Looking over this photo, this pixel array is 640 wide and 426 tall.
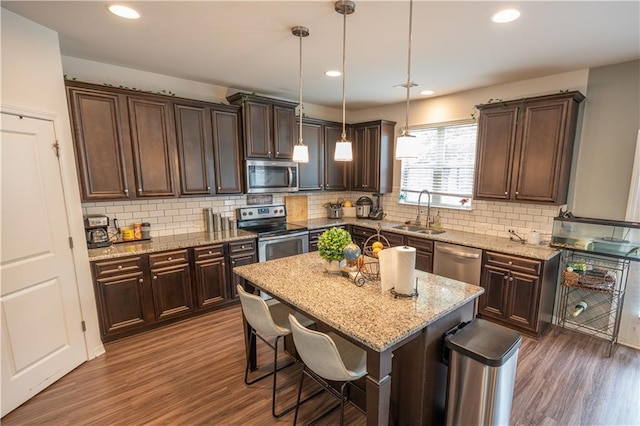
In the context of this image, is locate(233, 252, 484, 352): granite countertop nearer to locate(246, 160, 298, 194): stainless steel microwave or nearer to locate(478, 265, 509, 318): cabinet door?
locate(478, 265, 509, 318): cabinet door

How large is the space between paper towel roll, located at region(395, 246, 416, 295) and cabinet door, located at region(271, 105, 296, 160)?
266cm

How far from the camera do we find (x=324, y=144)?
4.74 metres

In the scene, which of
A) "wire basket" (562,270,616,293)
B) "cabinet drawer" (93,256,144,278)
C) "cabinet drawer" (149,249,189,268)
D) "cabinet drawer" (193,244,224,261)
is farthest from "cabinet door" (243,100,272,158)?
"wire basket" (562,270,616,293)

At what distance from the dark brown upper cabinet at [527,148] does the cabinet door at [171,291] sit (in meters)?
3.55

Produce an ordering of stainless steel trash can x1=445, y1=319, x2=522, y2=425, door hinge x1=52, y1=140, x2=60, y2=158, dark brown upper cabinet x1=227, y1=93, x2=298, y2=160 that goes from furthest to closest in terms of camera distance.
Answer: dark brown upper cabinet x1=227, y1=93, x2=298, y2=160
door hinge x1=52, y1=140, x2=60, y2=158
stainless steel trash can x1=445, y1=319, x2=522, y2=425

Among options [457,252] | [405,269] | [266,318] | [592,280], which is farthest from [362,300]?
[592,280]

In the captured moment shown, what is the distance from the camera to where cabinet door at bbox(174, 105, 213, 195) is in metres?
3.35

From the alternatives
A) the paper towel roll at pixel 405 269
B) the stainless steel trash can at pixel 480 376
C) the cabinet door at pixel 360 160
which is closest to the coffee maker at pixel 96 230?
the paper towel roll at pixel 405 269

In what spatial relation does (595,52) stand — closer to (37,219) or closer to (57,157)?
(57,157)

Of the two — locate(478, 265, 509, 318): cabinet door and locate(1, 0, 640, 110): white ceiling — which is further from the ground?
locate(1, 0, 640, 110): white ceiling

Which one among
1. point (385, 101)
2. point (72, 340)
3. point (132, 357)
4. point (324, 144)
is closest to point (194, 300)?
point (132, 357)

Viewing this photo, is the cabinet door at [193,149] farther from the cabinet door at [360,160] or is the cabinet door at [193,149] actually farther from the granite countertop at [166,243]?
the cabinet door at [360,160]

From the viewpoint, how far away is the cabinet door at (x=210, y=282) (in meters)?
3.39

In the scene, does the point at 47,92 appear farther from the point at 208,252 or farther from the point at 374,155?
the point at 374,155
